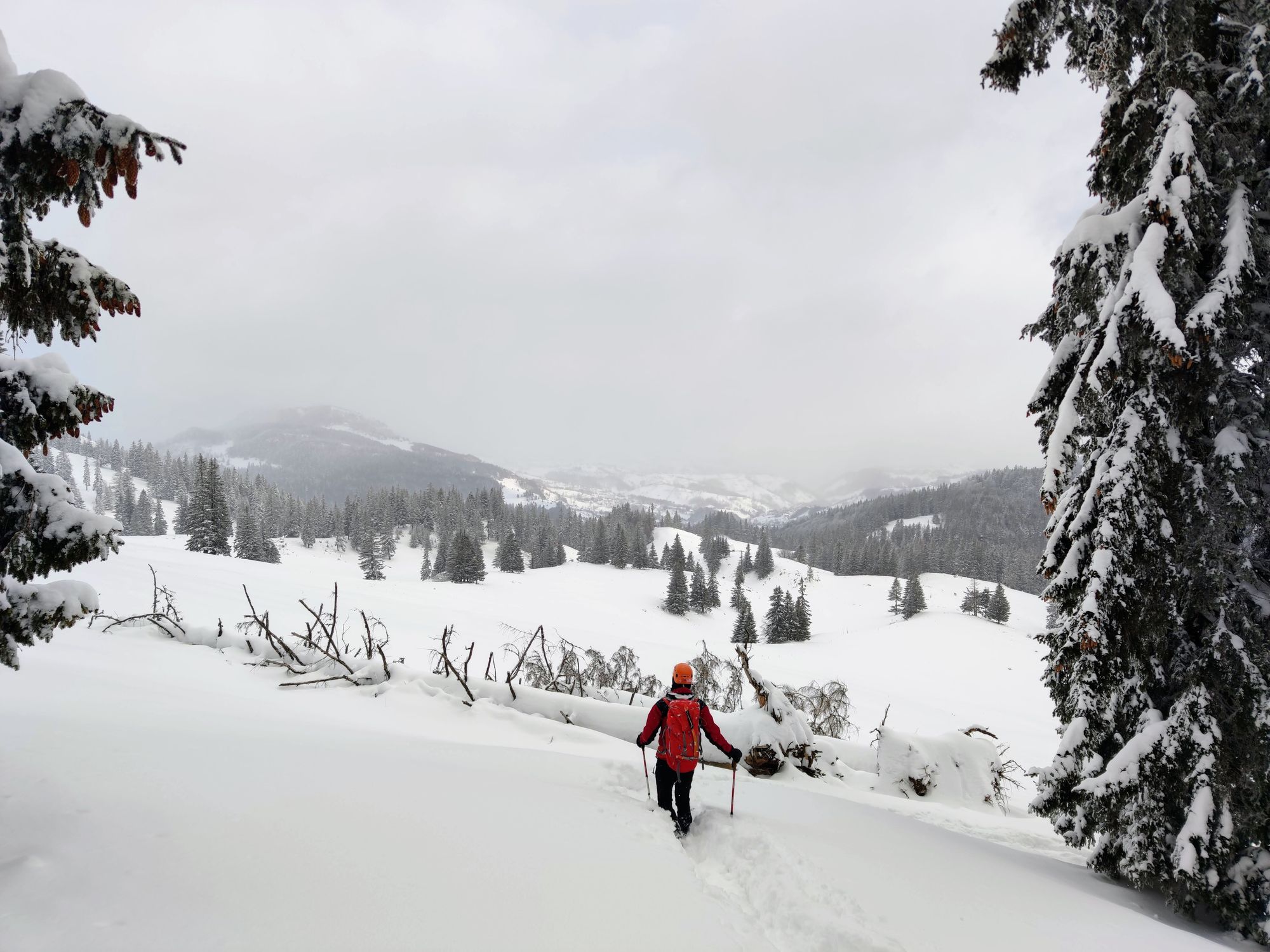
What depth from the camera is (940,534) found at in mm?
135500

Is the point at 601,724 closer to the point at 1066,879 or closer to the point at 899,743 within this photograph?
the point at 899,743

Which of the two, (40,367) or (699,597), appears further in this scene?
(699,597)

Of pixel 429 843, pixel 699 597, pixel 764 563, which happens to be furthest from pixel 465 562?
pixel 429 843

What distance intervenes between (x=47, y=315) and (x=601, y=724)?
781 cm

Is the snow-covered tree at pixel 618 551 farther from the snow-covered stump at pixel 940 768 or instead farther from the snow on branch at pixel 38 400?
the snow on branch at pixel 38 400

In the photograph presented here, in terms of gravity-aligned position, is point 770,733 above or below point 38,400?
below

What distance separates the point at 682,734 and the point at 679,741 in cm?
7

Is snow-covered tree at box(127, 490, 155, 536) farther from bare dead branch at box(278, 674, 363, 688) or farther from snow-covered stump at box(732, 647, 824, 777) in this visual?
snow-covered stump at box(732, 647, 824, 777)

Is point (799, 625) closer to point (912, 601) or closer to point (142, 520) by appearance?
point (912, 601)

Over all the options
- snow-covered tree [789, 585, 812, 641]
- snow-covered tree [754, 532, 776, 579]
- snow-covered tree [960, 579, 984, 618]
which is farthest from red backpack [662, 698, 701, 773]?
snow-covered tree [754, 532, 776, 579]

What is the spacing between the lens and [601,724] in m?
8.69

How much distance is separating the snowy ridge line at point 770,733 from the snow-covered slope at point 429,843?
1.30ft

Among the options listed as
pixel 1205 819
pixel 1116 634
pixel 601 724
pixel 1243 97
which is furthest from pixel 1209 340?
pixel 601 724

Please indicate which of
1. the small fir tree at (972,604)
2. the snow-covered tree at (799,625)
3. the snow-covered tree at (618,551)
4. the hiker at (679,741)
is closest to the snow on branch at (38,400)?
the hiker at (679,741)
